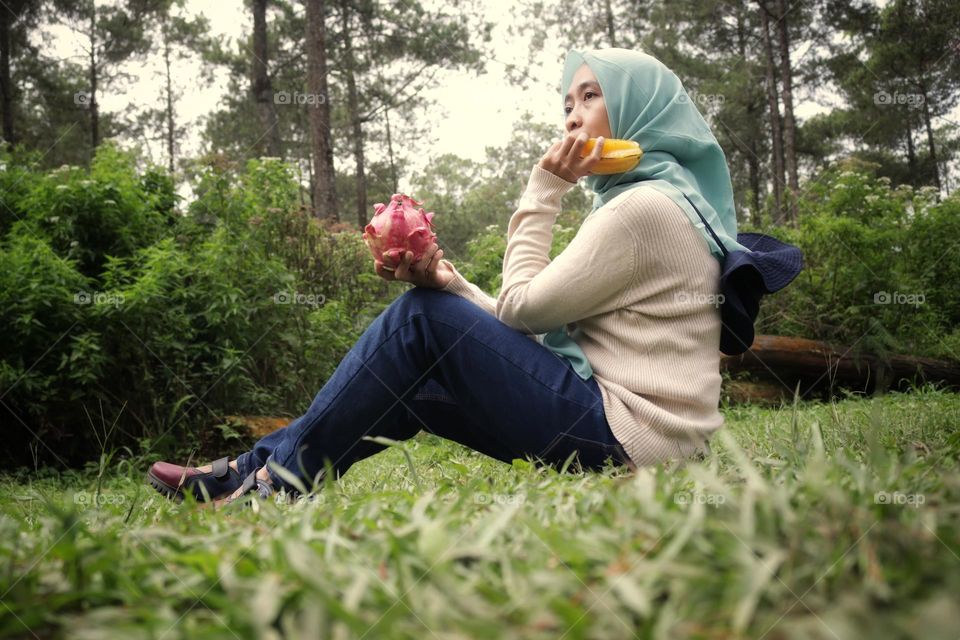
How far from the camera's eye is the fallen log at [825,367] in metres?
5.18

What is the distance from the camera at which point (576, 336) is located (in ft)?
7.01

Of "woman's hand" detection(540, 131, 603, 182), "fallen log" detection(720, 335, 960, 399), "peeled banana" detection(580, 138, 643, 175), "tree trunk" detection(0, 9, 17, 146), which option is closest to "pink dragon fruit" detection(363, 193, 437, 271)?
"woman's hand" detection(540, 131, 603, 182)

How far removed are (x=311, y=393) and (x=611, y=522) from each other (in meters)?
4.61

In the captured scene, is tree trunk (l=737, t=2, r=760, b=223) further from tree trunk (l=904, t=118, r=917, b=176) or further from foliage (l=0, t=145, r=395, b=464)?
foliage (l=0, t=145, r=395, b=464)

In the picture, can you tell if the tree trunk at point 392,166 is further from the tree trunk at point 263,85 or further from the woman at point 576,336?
the woman at point 576,336

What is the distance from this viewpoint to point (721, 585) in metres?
0.65

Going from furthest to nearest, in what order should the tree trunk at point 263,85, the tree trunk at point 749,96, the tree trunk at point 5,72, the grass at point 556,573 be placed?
the tree trunk at point 749,96 → the tree trunk at point 5,72 → the tree trunk at point 263,85 → the grass at point 556,573

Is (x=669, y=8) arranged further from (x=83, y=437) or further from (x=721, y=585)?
(x=721, y=585)

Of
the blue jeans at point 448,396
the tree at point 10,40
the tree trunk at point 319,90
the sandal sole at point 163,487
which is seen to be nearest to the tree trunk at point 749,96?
the tree trunk at point 319,90

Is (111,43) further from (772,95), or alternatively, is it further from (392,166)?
(772,95)

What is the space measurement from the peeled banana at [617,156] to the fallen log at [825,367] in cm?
357

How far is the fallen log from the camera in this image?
518 centimetres

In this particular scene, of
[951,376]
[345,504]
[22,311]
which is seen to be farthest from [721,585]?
[951,376]

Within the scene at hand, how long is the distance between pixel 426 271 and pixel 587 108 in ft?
2.46
